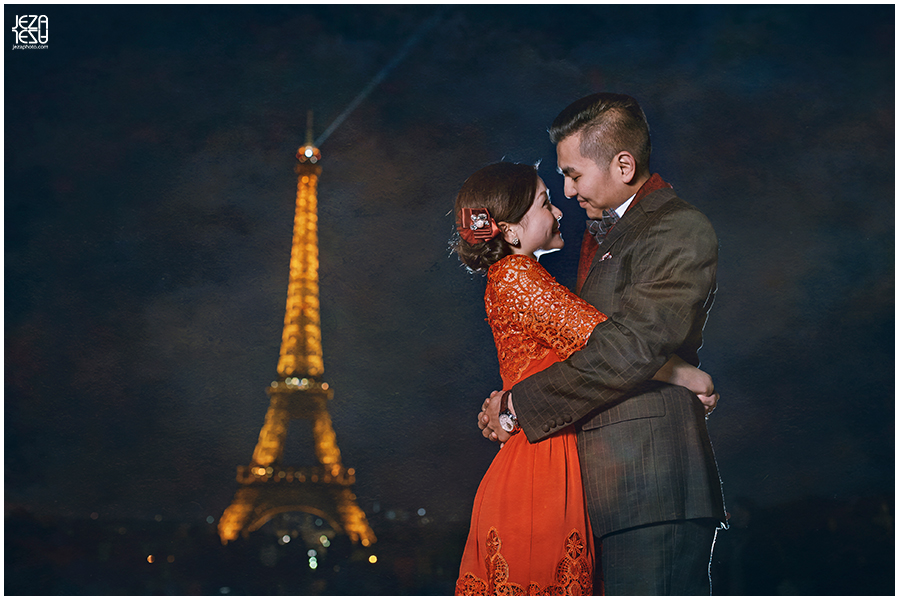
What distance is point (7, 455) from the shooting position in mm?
3678

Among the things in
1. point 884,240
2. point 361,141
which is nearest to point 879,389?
point 884,240

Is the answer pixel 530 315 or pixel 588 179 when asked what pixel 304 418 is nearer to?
pixel 530 315

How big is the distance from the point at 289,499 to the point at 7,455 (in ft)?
4.31

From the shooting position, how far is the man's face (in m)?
2.73

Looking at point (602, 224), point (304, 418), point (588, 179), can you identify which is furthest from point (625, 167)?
point (304, 418)

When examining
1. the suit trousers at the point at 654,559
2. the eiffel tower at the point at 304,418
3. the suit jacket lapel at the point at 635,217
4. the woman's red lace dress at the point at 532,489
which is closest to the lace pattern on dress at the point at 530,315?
the woman's red lace dress at the point at 532,489

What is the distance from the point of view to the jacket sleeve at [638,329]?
7.98 ft

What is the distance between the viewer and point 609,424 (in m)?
2.49

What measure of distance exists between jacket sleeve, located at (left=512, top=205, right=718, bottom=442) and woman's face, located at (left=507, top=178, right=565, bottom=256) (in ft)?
0.98

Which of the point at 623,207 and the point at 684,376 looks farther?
the point at 623,207

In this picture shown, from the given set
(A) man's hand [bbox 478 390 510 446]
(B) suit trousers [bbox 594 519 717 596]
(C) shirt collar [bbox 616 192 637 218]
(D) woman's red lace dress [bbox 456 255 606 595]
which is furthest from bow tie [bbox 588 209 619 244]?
(B) suit trousers [bbox 594 519 717 596]

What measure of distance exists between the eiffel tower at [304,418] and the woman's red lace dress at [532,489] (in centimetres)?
111

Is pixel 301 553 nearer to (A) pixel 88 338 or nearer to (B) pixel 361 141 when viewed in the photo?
(A) pixel 88 338

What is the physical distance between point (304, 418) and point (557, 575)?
1688mm
